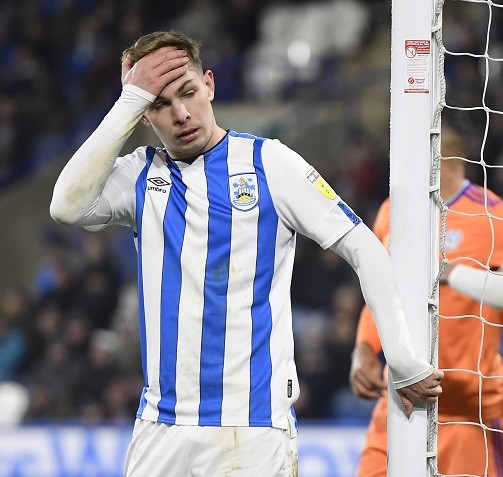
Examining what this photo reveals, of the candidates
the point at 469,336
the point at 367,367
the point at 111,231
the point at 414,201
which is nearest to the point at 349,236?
the point at 414,201

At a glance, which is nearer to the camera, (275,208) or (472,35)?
(275,208)

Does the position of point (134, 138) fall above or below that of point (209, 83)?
above

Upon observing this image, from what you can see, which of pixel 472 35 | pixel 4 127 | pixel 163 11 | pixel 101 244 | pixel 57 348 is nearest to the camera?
pixel 57 348

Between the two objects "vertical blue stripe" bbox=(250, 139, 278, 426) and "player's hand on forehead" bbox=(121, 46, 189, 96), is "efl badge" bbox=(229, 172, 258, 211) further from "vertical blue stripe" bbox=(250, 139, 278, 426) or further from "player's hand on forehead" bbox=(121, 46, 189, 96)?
"player's hand on forehead" bbox=(121, 46, 189, 96)

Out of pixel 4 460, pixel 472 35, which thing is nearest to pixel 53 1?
pixel 472 35

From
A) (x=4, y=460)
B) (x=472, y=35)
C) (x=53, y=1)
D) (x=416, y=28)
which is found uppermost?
(x=53, y=1)

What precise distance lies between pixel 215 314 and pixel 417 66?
874mm

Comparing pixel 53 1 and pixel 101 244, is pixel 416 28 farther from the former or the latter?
pixel 53 1

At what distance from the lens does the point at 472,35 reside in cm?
952

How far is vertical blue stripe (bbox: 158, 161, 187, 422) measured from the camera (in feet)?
9.17

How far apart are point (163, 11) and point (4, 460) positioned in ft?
19.6

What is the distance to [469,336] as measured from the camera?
3.69 metres

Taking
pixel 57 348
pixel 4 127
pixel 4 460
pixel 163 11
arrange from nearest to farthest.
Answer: pixel 4 460, pixel 57 348, pixel 4 127, pixel 163 11

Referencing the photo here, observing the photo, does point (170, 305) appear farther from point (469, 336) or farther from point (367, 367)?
point (469, 336)
